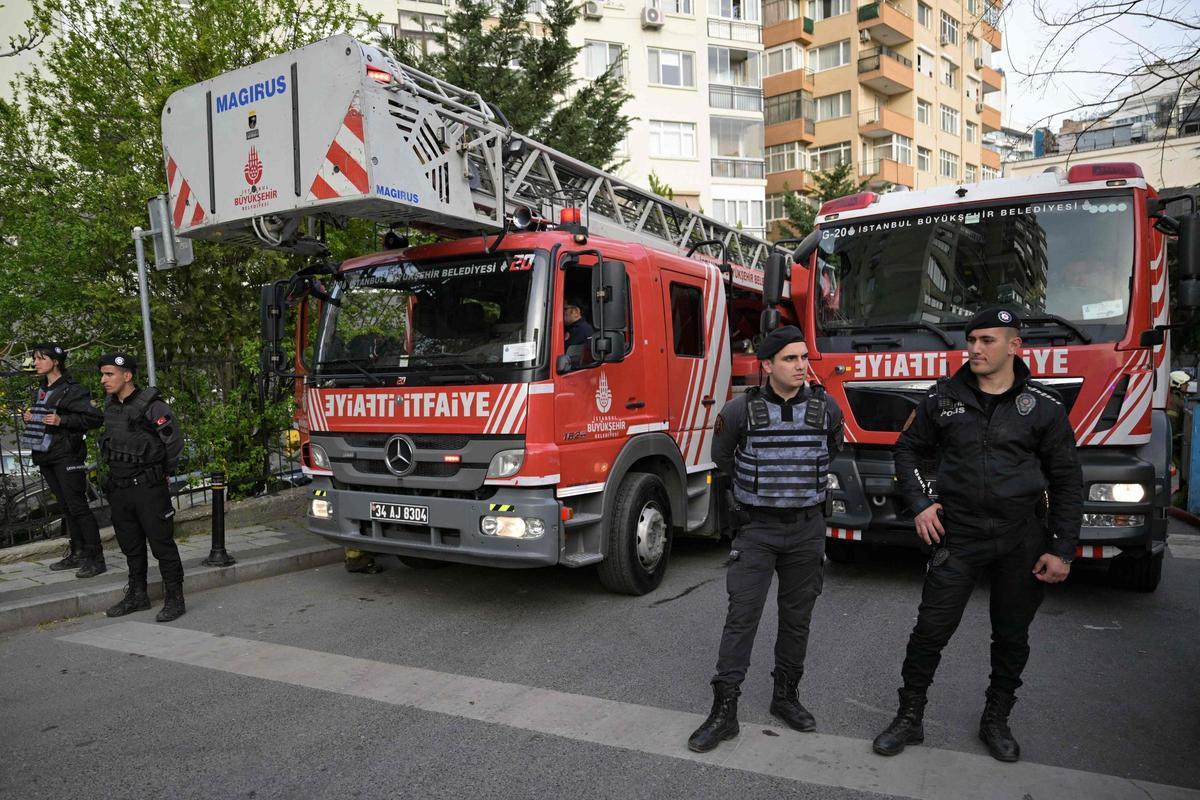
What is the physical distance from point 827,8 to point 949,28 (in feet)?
26.7

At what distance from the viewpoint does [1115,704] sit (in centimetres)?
399

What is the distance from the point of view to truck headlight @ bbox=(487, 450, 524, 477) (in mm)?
5047

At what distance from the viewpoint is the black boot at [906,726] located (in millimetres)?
3492

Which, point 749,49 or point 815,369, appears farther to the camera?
point 749,49

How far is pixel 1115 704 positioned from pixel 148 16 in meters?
10.3

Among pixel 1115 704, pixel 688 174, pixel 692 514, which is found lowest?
pixel 1115 704

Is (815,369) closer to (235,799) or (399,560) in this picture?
(399,560)

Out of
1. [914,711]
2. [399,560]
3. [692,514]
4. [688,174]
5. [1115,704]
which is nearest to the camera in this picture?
[914,711]

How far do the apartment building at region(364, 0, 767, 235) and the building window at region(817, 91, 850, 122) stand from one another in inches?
260

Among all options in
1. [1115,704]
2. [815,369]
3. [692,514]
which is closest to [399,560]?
[692,514]

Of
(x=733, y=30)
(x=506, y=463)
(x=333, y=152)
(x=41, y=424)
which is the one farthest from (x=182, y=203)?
(x=733, y=30)

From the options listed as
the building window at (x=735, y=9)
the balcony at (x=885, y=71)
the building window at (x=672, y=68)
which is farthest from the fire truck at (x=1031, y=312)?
the balcony at (x=885, y=71)

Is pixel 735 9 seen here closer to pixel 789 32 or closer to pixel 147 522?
pixel 789 32

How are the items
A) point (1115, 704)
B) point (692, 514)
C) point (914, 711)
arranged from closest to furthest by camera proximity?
point (914, 711) < point (1115, 704) < point (692, 514)
